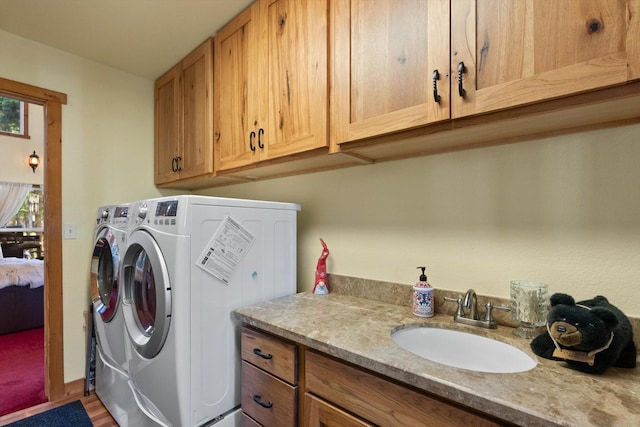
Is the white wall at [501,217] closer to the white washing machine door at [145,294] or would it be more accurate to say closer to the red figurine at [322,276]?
the red figurine at [322,276]

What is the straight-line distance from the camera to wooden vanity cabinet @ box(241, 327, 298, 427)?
42.4 inches

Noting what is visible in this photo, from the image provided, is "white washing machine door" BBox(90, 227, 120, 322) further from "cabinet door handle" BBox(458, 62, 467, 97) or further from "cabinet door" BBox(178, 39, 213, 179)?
"cabinet door handle" BBox(458, 62, 467, 97)

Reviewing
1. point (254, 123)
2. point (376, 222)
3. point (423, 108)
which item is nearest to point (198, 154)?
point (254, 123)

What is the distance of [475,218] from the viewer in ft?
3.97

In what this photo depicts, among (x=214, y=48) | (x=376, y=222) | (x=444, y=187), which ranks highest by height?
(x=214, y=48)

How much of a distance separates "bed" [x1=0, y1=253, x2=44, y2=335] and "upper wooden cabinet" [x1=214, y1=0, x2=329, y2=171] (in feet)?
10.3

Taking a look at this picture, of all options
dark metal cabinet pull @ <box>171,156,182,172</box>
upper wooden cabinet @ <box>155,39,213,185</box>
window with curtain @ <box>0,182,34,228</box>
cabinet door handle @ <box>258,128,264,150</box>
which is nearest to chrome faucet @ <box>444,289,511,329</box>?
cabinet door handle @ <box>258,128,264,150</box>

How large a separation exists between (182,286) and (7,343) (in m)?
3.25

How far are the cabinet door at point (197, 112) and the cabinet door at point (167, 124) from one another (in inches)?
3.6

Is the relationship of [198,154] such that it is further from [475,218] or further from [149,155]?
[475,218]

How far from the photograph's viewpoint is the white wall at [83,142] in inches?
79.7

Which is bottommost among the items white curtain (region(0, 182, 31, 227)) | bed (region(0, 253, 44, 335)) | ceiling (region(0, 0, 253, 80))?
bed (region(0, 253, 44, 335))

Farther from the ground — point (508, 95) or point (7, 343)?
point (508, 95)

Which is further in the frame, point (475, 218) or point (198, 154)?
point (198, 154)
